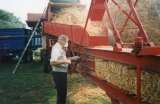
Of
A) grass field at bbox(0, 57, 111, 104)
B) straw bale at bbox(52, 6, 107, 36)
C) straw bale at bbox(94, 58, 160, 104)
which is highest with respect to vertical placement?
straw bale at bbox(52, 6, 107, 36)

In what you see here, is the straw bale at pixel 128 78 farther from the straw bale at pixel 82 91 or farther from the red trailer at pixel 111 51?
the straw bale at pixel 82 91

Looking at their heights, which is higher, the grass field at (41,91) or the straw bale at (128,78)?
the straw bale at (128,78)

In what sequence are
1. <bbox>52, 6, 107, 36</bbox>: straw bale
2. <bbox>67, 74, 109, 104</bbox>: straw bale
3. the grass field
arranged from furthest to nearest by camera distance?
<bbox>52, 6, 107, 36</bbox>: straw bale → <bbox>67, 74, 109, 104</bbox>: straw bale → the grass field

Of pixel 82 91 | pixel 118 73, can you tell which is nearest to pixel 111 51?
pixel 118 73

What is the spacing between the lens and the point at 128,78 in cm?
288

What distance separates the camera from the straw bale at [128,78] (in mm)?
2279

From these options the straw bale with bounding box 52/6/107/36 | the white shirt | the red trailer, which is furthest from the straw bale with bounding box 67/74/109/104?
the straw bale with bounding box 52/6/107/36

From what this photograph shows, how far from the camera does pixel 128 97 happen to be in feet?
9.02

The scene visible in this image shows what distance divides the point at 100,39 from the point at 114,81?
1402 mm

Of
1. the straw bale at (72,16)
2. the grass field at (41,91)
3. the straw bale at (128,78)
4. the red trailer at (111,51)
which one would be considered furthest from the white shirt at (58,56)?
the straw bale at (72,16)

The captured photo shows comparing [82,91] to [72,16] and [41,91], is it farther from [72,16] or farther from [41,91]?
[72,16]

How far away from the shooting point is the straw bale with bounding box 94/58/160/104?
2.28m

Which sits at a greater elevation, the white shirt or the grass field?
the white shirt

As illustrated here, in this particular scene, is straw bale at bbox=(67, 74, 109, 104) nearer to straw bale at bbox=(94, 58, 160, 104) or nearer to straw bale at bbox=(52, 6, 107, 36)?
straw bale at bbox=(94, 58, 160, 104)
